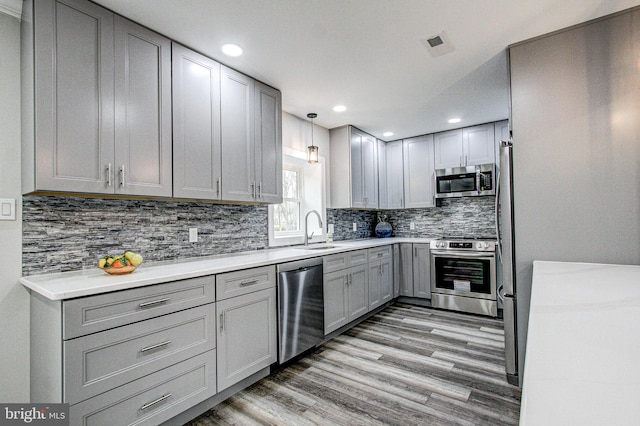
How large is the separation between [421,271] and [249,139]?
295cm

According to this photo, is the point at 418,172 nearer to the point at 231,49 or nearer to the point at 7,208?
the point at 231,49

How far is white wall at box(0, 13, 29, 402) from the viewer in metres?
1.77

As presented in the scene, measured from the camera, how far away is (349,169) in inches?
164

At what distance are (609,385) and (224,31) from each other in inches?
96.4

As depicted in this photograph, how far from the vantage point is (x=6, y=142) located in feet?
5.94

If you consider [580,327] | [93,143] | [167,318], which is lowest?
[167,318]

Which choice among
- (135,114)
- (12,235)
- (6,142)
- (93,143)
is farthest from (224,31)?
(12,235)

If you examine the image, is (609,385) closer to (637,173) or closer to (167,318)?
(167,318)

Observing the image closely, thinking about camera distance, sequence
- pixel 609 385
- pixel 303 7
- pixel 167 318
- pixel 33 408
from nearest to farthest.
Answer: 1. pixel 609 385
2. pixel 33 408
3. pixel 167 318
4. pixel 303 7

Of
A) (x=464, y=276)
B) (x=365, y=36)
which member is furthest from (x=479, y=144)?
(x=365, y=36)

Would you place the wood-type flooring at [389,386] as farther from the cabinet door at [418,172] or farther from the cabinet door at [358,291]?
the cabinet door at [418,172]

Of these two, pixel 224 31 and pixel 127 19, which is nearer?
pixel 127 19

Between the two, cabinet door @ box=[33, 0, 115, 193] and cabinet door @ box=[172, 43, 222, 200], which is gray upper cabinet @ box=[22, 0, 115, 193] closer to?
cabinet door @ box=[33, 0, 115, 193]

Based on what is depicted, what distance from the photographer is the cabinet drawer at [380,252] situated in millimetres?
3907
